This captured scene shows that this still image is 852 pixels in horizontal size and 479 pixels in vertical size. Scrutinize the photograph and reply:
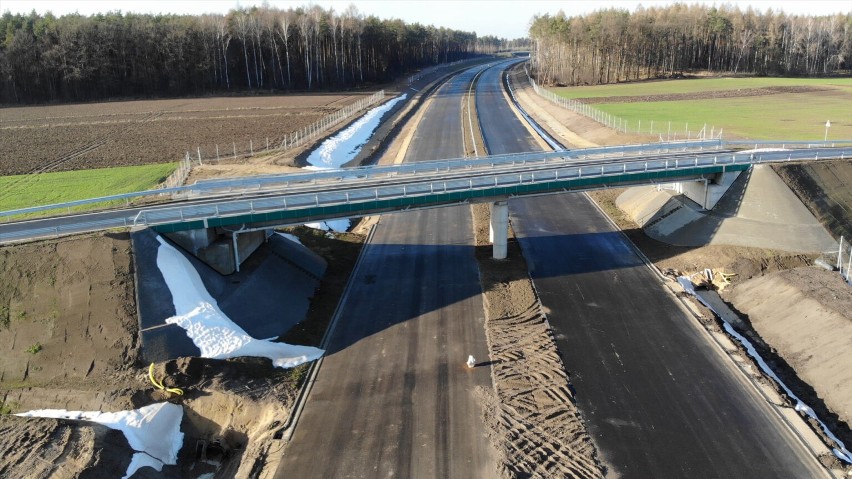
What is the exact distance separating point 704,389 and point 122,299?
968 inches

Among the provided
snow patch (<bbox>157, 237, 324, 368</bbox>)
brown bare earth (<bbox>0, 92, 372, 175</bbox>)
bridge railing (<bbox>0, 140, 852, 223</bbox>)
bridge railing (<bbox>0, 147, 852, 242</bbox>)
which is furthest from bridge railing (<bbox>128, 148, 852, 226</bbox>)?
brown bare earth (<bbox>0, 92, 372, 175</bbox>)

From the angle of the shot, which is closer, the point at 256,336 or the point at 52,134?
the point at 256,336

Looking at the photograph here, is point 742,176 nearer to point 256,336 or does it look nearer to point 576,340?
point 576,340

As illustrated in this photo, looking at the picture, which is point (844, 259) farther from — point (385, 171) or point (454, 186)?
point (385, 171)

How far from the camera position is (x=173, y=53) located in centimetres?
12250

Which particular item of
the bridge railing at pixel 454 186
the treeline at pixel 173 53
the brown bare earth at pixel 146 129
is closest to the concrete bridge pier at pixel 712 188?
the bridge railing at pixel 454 186

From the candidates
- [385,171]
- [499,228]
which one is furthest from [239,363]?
[499,228]

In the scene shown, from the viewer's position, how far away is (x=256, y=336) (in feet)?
95.5

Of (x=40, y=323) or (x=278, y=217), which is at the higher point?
(x=278, y=217)

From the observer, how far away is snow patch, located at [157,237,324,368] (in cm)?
2717

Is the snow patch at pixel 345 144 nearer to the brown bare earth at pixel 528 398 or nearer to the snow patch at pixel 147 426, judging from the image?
the brown bare earth at pixel 528 398

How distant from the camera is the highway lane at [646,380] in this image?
2092 centimetres

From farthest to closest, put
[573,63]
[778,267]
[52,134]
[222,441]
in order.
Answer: [573,63], [52,134], [778,267], [222,441]

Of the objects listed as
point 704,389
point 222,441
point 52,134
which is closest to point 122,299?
point 222,441
